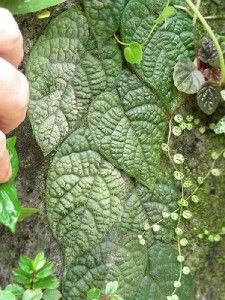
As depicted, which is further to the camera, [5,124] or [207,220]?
[207,220]

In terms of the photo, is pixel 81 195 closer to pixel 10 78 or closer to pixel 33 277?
pixel 33 277

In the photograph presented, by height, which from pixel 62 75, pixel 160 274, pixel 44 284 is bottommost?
pixel 160 274


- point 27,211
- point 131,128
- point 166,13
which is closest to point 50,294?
point 27,211

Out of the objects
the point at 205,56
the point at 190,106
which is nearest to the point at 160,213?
the point at 190,106

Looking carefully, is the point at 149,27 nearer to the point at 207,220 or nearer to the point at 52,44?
the point at 52,44

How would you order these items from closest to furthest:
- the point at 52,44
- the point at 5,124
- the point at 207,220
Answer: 1. the point at 5,124
2. the point at 52,44
3. the point at 207,220

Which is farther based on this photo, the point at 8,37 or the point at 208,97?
the point at 208,97
